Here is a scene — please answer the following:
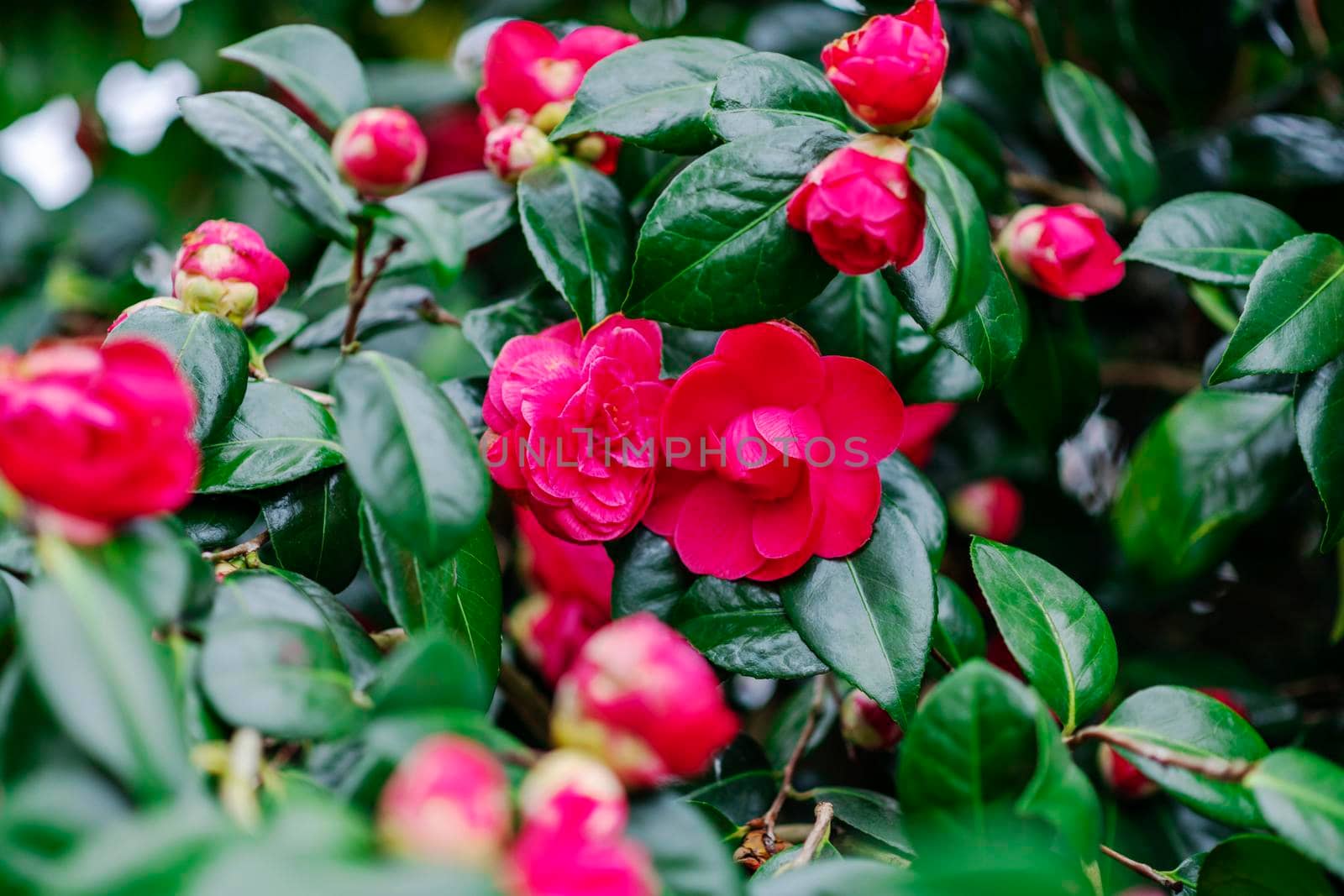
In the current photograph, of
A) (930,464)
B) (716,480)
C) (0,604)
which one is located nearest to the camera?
(0,604)

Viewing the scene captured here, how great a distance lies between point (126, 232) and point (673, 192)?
3.66 feet

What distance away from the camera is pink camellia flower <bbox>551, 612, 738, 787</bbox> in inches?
16.4

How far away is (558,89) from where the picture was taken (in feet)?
2.75

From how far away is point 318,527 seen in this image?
696 millimetres

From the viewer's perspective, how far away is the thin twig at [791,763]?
0.67 m

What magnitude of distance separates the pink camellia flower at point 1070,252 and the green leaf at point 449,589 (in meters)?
0.46

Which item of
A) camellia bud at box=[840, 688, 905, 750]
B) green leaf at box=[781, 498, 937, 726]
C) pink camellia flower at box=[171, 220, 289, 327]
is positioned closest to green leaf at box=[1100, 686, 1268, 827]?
green leaf at box=[781, 498, 937, 726]

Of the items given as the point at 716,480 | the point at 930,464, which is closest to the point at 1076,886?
the point at 716,480

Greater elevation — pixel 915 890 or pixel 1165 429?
pixel 915 890

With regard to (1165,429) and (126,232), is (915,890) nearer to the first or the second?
(1165,429)

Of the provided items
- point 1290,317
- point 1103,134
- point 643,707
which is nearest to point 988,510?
point 1103,134

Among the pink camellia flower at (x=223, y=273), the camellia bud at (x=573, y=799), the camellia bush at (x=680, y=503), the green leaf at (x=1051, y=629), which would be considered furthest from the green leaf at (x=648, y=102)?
the camellia bud at (x=573, y=799)

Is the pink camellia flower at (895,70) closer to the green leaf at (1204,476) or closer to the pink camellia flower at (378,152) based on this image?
the pink camellia flower at (378,152)

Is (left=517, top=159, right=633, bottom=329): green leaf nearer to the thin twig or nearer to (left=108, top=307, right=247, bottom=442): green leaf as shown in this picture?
(left=108, top=307, right=247, bottom=442): green leaf
